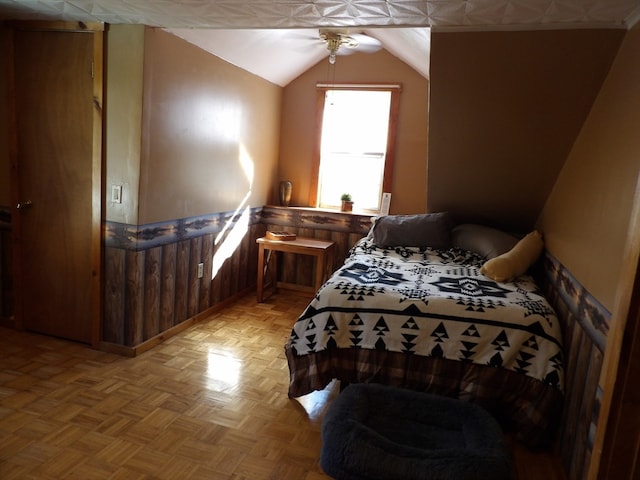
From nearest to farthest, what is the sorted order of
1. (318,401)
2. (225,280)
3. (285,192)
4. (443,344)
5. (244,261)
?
(443,344) → (318,401) → (225,280) → (244,261) → (285,192)

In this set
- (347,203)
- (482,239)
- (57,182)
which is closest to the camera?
(57,182)

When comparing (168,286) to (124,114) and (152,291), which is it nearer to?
(152,291)

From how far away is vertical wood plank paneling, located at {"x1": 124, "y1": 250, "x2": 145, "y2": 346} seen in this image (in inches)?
117

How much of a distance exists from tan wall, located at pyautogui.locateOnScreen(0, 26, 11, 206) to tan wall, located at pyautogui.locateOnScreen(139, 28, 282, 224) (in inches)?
40.2

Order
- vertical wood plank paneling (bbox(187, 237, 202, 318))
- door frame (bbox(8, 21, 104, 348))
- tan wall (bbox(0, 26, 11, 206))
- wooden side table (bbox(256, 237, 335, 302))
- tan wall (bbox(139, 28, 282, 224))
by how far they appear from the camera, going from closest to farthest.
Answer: door frame (bbox(8, 21, 104, 348)), tan wall (bbox(139, 28, 282, 224)), tan wall (bbox(0, 26, 11, 206)), vertical wood plank paneling (bbox(187, 237, 202, 318)), wooden side table (bbox(256, 237, 335, 302))

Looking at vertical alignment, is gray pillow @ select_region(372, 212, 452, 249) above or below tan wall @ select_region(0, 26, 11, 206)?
below

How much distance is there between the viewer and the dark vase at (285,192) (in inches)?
186

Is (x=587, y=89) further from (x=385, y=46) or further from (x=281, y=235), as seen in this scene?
(x=281, y=235)

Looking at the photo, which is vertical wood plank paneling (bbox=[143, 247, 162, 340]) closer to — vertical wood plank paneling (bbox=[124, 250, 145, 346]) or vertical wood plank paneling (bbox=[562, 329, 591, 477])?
vertical wood plank paneling (bbox=[124, 250, 145, 346])

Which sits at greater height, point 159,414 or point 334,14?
point 334,14

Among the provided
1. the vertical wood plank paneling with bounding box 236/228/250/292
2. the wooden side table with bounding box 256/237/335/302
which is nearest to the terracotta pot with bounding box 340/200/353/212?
the wooden side table with bounding box 256/237/335/302

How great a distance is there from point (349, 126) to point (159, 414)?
3.23m

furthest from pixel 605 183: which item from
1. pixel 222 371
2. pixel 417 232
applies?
pixel 222 371

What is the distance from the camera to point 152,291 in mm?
3139
